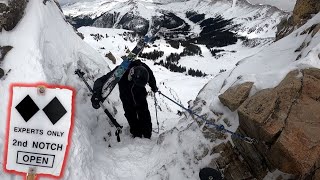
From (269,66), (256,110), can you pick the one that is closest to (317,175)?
(256,110)

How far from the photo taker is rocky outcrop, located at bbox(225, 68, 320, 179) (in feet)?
19.7

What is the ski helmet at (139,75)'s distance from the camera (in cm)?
930

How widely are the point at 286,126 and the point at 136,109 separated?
187 inches

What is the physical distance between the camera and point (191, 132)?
8875mm

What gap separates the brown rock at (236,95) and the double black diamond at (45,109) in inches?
184

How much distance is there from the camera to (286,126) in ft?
20.7

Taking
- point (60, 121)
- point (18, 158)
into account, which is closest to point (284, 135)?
point (60, 121)

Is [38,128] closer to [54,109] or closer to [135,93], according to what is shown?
[54,109]

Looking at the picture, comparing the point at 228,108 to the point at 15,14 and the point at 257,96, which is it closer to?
the point at 257,96

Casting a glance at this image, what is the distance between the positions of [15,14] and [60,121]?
6136 mm

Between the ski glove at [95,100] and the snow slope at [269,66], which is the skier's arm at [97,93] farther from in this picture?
the snow slope at [269,66]

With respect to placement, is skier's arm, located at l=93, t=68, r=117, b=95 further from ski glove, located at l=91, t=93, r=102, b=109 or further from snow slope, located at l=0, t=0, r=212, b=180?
snow slope, located at l=0, t=0, r=212, b=180

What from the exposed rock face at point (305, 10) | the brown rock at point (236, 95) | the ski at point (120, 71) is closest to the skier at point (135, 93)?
the ski at point (120, 71)

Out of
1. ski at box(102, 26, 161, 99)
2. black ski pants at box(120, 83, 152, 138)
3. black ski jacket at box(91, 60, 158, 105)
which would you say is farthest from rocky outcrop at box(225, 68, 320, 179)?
ski at box(102, 26, 161, 99)
